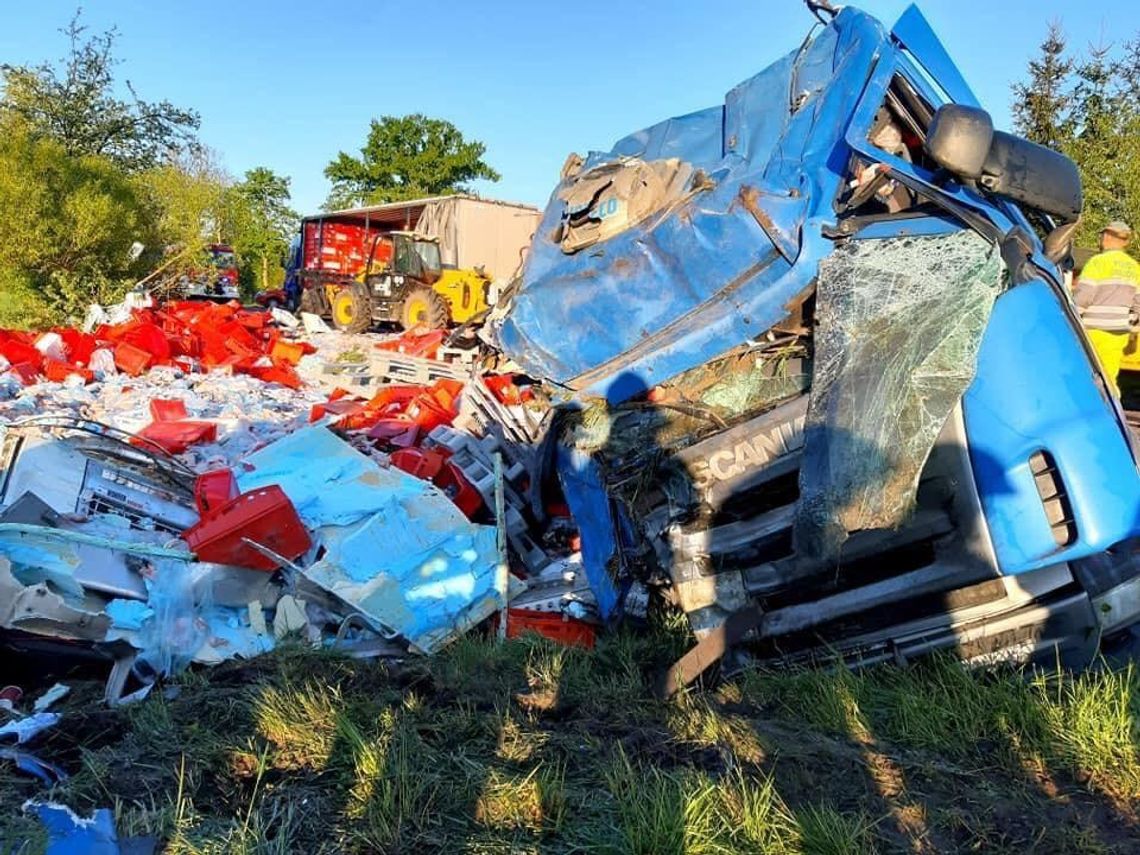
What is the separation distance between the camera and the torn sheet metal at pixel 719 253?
296cm

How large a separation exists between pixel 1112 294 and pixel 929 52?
7.96 feet

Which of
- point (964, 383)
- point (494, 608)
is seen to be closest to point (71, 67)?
point (494, 608)

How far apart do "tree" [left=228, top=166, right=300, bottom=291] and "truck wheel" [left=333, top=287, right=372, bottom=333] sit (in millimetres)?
16157

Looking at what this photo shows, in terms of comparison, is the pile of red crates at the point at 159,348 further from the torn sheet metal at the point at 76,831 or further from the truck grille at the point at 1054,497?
the truck grille at the point at 1054,497

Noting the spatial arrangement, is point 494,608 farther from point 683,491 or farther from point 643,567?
point 683,491

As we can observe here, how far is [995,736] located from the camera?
2.39 metres

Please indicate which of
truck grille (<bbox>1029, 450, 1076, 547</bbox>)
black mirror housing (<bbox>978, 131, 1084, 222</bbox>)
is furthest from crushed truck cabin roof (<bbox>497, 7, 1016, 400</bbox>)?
truck grille (<bbox>1029, 450, 1076, 547</bbox>)

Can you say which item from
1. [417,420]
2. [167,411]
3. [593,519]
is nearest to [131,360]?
[167,411]

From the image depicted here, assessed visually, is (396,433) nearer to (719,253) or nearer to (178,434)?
(178,434)

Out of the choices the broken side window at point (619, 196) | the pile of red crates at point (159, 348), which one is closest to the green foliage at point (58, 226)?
the pile of red crates at point (159, 348)

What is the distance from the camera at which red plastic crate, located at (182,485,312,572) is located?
12.8ft

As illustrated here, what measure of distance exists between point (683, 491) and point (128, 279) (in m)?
18.3

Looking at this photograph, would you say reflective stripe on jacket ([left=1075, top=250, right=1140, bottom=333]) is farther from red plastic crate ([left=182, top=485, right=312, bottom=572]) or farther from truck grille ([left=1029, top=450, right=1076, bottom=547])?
red plastic crate ([left=182, top=485, right=312, bottom=572])

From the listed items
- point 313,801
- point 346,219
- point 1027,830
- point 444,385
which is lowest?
point 1027,830
